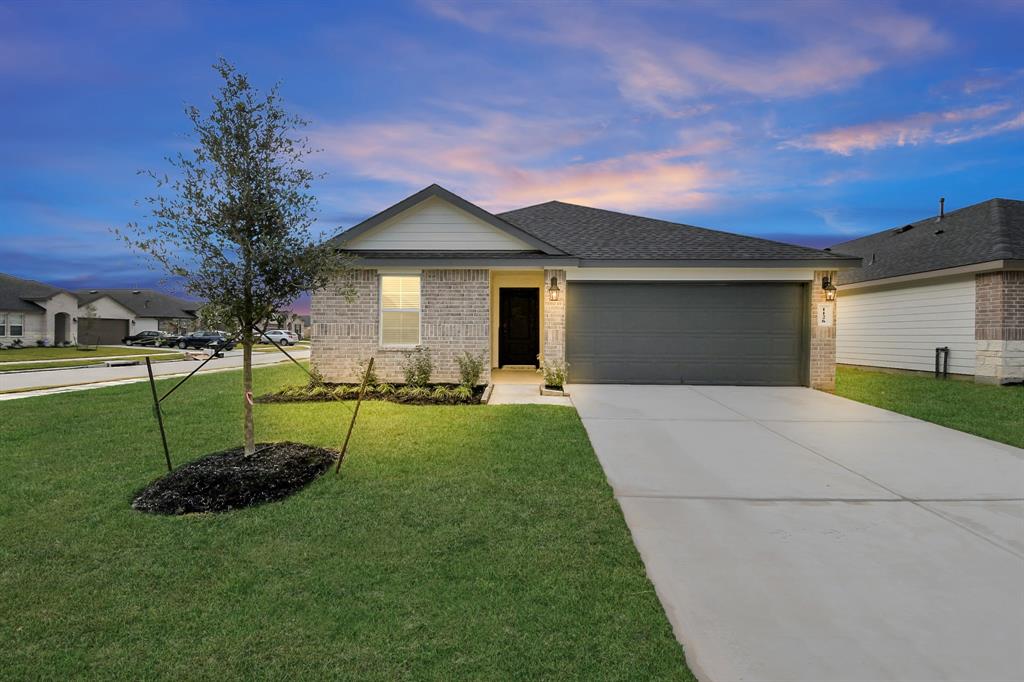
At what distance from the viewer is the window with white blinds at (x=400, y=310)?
11.2 m

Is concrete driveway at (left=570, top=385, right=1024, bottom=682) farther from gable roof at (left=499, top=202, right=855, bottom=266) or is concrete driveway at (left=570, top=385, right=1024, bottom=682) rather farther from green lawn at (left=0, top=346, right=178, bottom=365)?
green lawn at (left=0, top=346, right=178, bottom=365)

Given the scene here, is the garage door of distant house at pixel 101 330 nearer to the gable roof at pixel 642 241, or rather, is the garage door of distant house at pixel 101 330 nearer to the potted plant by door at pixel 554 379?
the gable roof at pixel 642 241

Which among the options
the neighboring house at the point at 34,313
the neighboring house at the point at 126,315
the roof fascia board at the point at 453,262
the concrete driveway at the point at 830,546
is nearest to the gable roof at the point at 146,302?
the neighboring house at the point at 126,315

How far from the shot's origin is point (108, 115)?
21.7 m

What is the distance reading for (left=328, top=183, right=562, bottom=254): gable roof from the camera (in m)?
10.9

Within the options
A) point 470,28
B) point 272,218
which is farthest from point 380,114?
point 272,218

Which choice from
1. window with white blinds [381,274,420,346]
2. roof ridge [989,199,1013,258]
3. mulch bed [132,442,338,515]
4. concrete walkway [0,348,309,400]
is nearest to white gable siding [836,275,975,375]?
roof ridge [989,199,1013,258]

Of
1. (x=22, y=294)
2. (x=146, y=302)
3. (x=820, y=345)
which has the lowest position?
(x=820, y=345)

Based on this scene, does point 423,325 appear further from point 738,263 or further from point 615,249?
point 738,263

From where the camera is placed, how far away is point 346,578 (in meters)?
3.05

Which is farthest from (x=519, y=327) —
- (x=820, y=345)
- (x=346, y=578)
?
(x=346, y=578)

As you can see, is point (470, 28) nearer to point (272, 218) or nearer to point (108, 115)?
point (272, 218)

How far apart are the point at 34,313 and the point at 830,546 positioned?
51.8m

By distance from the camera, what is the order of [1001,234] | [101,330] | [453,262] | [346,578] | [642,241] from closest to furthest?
[346,578] < [453,262] < [642,241] < [1001,234] < [101,330]
